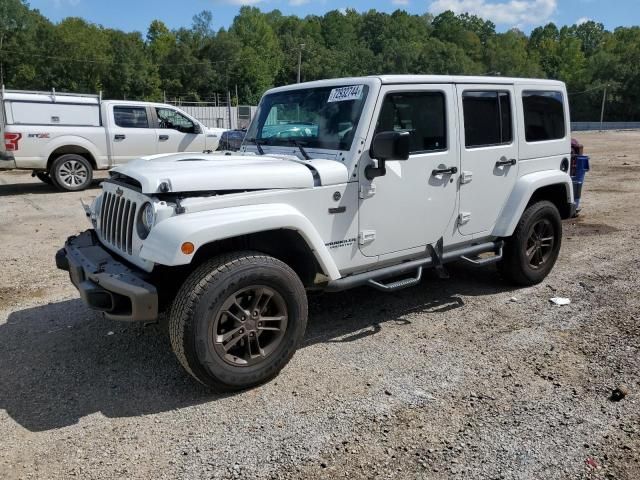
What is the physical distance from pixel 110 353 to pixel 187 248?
1528 mm

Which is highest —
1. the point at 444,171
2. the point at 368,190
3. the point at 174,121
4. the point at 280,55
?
the point at 280,55

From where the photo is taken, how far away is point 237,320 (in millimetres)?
3445

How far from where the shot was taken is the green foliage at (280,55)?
2933 inches

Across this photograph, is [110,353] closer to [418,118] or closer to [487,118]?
[418,118]

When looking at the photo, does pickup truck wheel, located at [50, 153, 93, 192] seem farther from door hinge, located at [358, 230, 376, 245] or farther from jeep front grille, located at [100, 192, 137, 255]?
door hinge, located at [358, 230, 376, 245]

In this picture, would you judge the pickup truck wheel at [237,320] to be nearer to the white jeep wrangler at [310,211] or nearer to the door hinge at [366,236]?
the white jeep wrangler at [310,211]

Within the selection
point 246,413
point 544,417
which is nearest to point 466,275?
point 544,417

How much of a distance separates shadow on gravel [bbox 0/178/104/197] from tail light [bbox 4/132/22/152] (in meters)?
1.17

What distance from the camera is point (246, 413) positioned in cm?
332

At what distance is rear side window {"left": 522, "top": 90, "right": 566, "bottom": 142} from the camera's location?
5227 millimetres

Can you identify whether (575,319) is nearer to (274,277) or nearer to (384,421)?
(384,421)

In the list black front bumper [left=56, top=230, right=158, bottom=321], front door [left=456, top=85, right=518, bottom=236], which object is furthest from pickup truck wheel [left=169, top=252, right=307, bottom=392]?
front door [left=456, top=85, right=518, bottom=236]

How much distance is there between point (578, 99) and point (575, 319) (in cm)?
9959

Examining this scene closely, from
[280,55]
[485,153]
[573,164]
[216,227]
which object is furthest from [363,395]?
[280,55]
